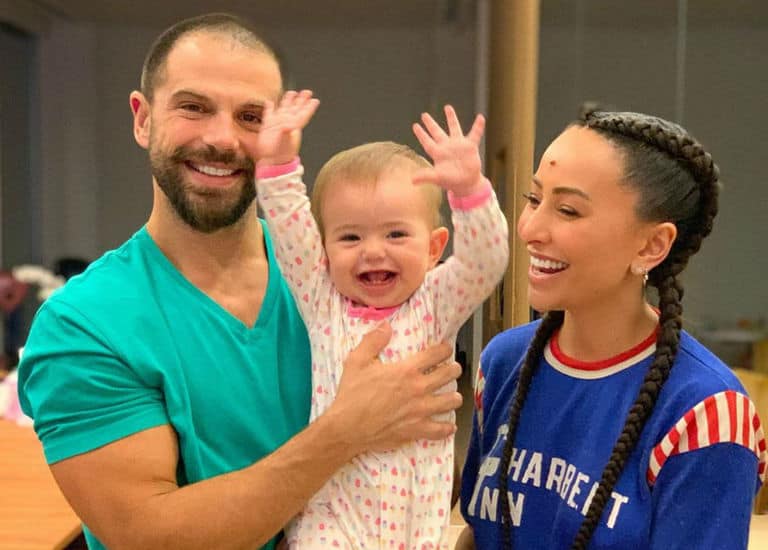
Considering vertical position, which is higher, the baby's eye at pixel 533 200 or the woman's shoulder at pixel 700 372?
the baby's eye at pixel 533 200

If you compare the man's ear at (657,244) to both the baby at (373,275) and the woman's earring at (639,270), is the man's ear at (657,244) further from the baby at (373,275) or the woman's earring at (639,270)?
the baby at (373,275)

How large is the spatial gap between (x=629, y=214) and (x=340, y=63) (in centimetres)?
151

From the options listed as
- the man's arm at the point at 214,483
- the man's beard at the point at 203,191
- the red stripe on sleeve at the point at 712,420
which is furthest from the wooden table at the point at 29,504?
the red stripe on sleeve at the point at 712,420

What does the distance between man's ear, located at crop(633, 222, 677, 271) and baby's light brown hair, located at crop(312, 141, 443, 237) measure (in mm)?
304

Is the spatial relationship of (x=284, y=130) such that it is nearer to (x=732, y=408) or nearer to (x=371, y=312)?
(x=371, y=312)

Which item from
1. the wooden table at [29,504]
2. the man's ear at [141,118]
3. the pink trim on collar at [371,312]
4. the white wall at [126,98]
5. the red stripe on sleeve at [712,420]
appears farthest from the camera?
the white wall at [126,98]

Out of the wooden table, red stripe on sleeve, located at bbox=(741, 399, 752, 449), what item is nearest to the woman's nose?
red stripe on sleeve, located at bbox=(741, 399, 752, 449)

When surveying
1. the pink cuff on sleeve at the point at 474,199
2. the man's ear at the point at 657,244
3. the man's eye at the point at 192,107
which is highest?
the man's eye at the point at 192,107

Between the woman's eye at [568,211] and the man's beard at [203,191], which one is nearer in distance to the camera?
the woman's eye at [568,211]

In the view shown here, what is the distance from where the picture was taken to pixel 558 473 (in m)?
1.10

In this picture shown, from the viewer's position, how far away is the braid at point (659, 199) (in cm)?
102

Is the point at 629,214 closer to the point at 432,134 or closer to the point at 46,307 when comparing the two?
the point at 432,134

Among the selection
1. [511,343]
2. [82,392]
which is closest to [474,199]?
[511,343]

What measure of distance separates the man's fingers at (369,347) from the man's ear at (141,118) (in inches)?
18.8
